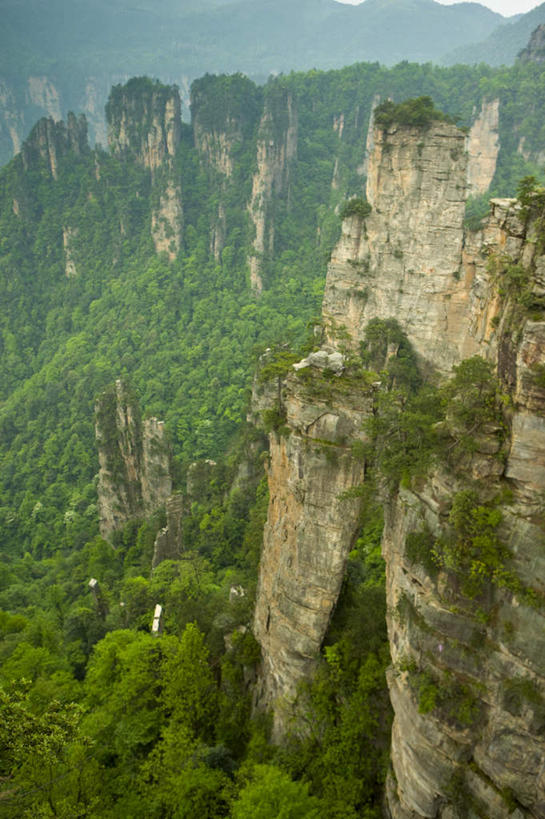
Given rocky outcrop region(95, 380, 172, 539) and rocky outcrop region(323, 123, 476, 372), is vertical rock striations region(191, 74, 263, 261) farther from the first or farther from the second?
rocky outcrop region(323, 123, 476, 372)

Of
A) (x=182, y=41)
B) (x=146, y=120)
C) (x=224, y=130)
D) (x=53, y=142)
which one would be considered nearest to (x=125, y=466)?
(x=224, y=130)

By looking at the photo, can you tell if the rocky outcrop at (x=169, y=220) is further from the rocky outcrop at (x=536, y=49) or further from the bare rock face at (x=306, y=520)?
the bare rock face at (x=306, y=520)

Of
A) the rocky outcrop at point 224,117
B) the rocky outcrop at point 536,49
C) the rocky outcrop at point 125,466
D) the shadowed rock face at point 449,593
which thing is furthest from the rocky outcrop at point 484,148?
the shadowed rock face at point 449,593

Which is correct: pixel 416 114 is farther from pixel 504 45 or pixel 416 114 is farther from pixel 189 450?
pixel 504 45

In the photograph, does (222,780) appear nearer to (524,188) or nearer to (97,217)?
(524,188)

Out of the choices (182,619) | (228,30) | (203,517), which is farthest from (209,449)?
(228,30)

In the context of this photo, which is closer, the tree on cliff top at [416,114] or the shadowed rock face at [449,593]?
the shadowed rock face at [449,593]
